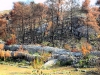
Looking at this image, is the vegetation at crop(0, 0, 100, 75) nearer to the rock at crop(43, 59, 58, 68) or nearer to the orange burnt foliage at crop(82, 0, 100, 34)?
the orange burnt foliage at crop(82, 0, 100, 34)

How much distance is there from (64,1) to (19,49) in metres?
23.1

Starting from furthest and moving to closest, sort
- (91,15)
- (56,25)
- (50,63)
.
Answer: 1. (56,25)
2. (91,15)
3. (50,63)

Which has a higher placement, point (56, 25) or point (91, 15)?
point (91, 15)

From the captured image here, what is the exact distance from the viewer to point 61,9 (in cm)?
6581

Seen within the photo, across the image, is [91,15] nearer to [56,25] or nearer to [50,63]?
[56,25]

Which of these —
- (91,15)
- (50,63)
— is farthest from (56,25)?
(50,63)

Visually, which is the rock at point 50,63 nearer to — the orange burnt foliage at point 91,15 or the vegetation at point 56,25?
the vegetation at point 56,25

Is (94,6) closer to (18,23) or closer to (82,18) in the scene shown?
(82,18)

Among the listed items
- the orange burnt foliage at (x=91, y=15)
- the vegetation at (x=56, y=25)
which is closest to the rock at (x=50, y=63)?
the vegetation at (x=56, y=25)

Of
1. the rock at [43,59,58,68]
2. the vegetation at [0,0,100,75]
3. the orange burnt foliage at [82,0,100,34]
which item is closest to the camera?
the rock at [43,59,58,68]

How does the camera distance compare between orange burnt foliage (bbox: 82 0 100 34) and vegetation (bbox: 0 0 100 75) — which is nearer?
orange burnt foliage (bbox: 82 0 100 34)

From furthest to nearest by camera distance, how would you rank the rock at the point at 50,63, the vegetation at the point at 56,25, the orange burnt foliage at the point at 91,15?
the vegetation at the point at 56,25 < the orange burnt foliage at the point at 91,15 < the rock at the point at 50,63

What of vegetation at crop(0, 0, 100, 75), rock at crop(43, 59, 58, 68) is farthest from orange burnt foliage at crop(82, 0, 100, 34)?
rock at crop(43, 59, 58, 68)

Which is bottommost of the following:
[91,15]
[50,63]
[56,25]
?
[50,63]
